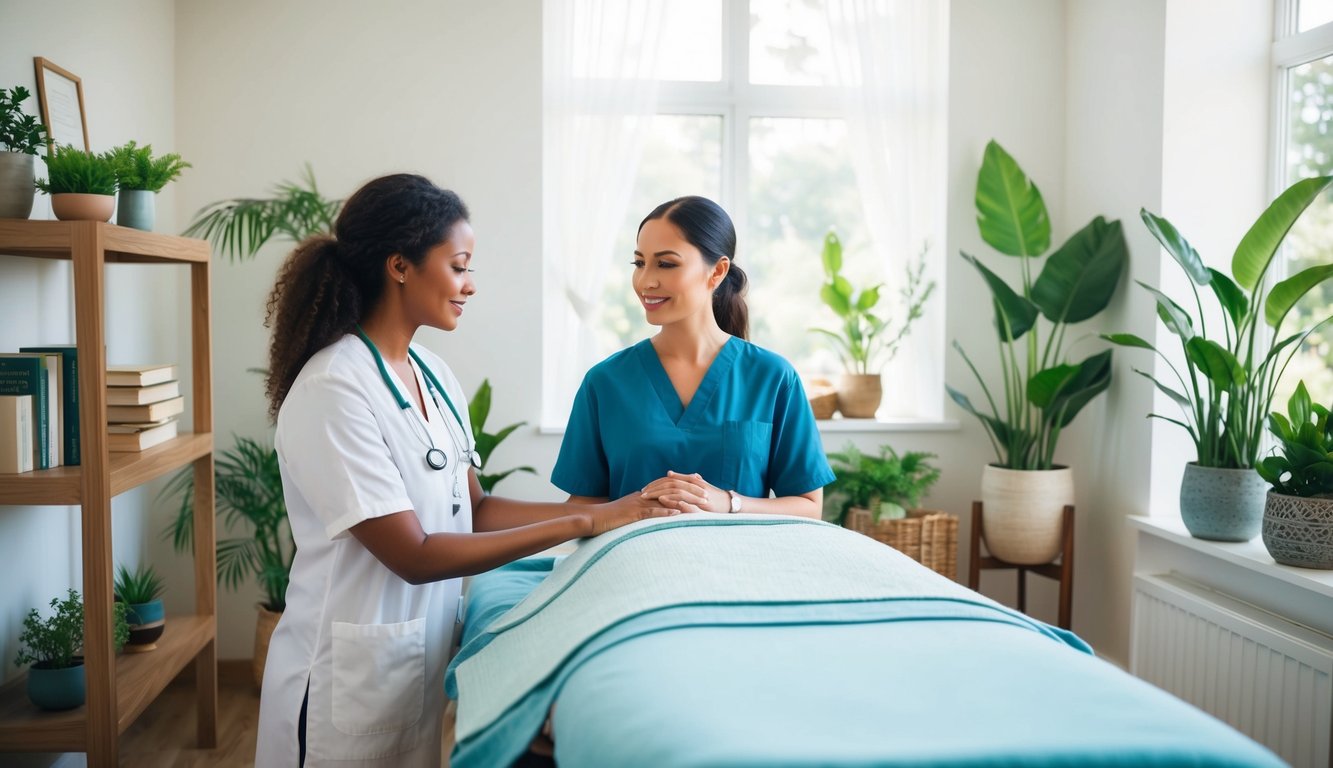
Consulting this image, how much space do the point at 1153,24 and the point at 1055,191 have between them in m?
0.72

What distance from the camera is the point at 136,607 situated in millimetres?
2492

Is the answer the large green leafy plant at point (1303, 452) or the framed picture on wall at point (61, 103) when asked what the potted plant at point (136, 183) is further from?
the large green leafy plant at point (1303, 452)

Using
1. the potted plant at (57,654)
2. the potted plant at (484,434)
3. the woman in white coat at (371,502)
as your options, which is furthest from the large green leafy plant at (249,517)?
the woman in white coat at (371,502)

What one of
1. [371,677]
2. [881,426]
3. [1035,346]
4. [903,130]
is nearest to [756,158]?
[903,130]

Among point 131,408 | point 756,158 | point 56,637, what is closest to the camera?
point 56,637

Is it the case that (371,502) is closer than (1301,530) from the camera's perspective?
Yes

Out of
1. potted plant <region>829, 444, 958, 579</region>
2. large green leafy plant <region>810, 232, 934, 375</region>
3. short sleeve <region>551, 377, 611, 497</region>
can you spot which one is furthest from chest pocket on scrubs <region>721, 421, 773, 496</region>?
large green leafy plant <region>810, 232, 934, 375</region>

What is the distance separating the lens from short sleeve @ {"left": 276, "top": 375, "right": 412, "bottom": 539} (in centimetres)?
138

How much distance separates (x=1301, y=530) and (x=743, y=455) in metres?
1.42

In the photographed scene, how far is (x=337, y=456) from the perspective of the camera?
138 centimetres

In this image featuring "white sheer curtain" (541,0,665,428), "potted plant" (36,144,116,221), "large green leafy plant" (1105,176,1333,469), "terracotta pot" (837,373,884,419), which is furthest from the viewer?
"terracotta pot" (837,373,884,419)

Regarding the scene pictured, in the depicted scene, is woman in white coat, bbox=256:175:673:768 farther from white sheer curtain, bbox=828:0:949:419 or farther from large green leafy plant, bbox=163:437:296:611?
white sheer curtain, bbox=828:0:949:419

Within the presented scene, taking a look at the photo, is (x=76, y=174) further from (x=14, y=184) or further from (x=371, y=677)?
(x=371, y=677)

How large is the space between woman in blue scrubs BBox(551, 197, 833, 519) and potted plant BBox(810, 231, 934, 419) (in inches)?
64.6
